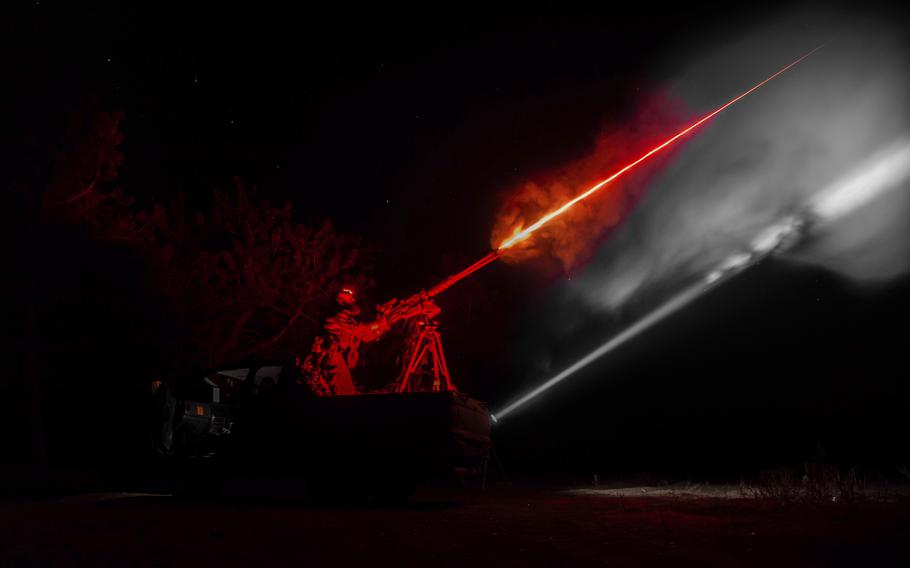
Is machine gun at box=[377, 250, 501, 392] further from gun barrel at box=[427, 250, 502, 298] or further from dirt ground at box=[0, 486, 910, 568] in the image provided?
dirt ground at box=[0, 486, 910, 568]

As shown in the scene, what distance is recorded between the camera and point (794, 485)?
421 inches

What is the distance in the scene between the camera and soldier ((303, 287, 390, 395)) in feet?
50.8

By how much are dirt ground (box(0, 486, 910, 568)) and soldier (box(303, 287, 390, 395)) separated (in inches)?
205

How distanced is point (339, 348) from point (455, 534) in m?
8.90

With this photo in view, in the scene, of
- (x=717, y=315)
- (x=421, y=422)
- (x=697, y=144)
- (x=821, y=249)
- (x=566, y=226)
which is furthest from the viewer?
(x=717, y=315)

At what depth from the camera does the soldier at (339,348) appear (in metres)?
15.5

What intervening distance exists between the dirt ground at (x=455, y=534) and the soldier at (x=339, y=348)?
205 inches

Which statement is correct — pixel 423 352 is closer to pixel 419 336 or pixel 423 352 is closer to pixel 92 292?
pixel 419 336

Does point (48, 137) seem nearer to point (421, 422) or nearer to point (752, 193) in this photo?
point (421, 422)

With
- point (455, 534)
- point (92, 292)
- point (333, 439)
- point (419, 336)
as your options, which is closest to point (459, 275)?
point (419, 336)

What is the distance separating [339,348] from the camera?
617 inches

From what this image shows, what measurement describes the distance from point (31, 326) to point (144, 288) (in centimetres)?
231

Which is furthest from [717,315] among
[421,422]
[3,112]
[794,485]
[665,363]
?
[3,112]

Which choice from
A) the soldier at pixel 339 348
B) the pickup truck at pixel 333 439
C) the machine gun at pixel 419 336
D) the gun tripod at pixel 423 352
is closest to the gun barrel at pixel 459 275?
the machine gun at pixel 419 336
